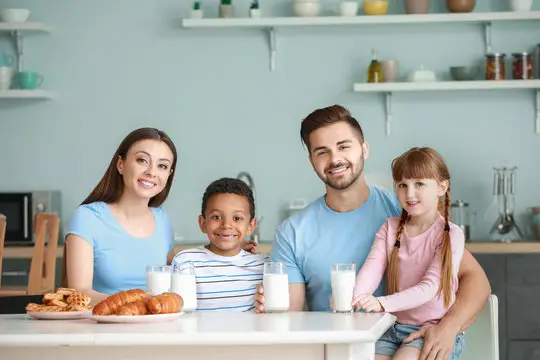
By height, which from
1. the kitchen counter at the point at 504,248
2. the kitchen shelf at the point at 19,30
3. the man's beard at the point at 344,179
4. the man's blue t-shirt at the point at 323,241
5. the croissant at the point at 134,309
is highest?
the kitchen shelf at the point at 19,30

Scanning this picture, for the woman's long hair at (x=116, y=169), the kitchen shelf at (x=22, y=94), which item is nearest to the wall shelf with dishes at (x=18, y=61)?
the kitchen shelf at (x=22, y=94)

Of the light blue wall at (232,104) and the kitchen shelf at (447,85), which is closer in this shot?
the kitchen shelf at (447,85)

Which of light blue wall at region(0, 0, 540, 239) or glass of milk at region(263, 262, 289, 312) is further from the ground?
light blue wall at region(0, 0, 540, 239)

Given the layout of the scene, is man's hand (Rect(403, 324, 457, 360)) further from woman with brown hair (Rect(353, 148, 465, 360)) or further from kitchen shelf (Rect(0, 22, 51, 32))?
kitchen shelf (Rect(0, 22, 51, 32))

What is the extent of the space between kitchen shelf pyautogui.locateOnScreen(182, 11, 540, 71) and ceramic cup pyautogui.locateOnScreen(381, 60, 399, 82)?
21 centimetres

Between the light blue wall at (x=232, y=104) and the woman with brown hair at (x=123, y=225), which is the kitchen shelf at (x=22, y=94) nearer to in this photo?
the light blue wall at (x=232, y=104)

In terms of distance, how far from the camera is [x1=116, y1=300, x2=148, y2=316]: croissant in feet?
7.85

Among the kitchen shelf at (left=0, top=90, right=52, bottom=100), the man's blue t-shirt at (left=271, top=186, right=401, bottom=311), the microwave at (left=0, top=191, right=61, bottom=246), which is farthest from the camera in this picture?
the kitchen shelf at (left=0, top=90, right=52, bottom=100)

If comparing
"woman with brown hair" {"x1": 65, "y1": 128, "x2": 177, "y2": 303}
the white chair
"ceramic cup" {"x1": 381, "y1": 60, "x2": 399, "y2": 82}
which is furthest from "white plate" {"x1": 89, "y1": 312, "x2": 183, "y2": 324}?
"ceramic cup" {"x1": 381, "y1": 60, "x2": 399, "y2": 82}

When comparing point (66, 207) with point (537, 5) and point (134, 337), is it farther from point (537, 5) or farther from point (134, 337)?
point (134, 337)

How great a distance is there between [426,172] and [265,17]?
3023 mm

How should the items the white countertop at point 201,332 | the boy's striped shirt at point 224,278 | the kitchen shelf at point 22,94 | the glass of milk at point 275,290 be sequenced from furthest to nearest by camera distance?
the kitchen shelf at point 22,94 < the boy's striped shirt at point 224,278 < the glass of milk at point 275,290 < the white countertop at point 201,332

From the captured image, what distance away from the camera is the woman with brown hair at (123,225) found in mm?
3041

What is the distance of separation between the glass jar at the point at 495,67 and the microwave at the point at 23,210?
8.08 ft
